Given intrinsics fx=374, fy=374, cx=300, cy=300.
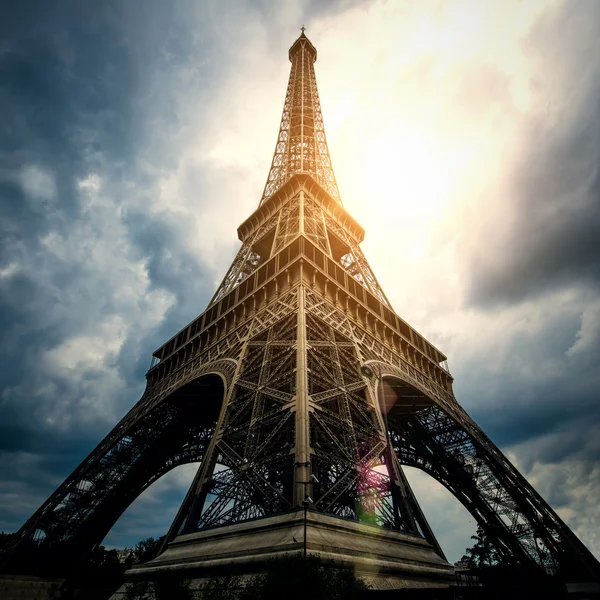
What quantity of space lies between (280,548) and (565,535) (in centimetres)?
1946

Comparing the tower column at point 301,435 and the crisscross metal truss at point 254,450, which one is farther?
the crisscross metal truss at point 254,450

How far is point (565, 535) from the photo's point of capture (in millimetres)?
19438

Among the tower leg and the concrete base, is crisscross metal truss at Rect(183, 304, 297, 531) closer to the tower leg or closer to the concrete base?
the concrete base

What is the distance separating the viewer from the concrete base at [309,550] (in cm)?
821

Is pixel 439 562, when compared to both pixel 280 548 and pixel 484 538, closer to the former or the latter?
pixel 280 548

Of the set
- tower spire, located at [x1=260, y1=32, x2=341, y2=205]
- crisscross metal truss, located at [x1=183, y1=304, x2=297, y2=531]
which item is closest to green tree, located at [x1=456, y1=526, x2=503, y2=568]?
crisscross metal truss, located at [x1=183, y1=304, x2=297, y2=531]

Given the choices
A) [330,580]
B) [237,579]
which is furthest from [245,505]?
[330,580]

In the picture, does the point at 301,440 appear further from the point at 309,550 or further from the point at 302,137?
the point at 302,137

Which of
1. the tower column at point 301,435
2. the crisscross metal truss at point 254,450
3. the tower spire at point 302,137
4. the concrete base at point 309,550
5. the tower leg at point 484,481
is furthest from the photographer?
the tower spire at point 302,137

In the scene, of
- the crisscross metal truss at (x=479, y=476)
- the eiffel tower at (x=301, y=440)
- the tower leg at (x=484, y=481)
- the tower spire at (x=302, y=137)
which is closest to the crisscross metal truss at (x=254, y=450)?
the eiffel tower at (x=301, y=440)

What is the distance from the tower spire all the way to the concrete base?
33048 millimetres

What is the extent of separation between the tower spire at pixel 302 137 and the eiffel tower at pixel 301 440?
7.00 metres

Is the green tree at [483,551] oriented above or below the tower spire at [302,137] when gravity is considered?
below

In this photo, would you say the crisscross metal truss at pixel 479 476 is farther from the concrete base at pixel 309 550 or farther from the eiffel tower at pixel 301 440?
the concrete base at pixel 309 550
